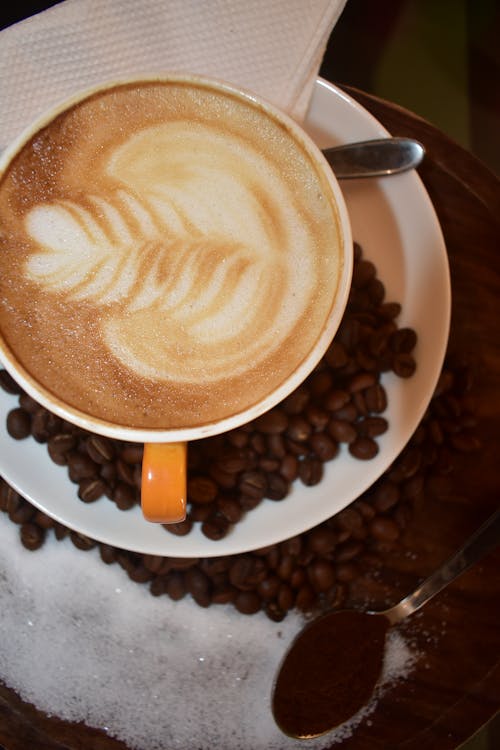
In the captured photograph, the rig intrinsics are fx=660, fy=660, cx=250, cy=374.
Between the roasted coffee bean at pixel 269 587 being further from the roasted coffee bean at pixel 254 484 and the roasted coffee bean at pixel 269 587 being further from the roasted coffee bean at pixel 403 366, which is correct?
the roasted coffee bean at pixel 403 366

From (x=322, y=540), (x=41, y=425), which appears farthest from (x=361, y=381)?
(x=41, y=425)

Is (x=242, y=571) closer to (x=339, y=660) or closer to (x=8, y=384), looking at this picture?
(x=339, y=660)

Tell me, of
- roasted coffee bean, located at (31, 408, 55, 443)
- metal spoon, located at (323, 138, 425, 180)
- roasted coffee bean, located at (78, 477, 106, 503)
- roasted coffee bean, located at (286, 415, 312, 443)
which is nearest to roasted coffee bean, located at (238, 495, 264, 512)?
roasted coffee bean, located at (286, 415, 312, 443)

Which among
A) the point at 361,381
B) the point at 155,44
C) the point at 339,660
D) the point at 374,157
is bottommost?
the point at 339,660

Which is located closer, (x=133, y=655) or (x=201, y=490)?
(x=201, y=490)

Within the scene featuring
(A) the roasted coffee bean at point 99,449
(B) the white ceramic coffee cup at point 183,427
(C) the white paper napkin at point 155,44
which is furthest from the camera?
(A) the roasted coffee bean at point 99,449

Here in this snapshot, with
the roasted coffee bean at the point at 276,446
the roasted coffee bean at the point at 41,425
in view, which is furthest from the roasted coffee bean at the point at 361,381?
the roasted coffee bean at the point at 41,425
